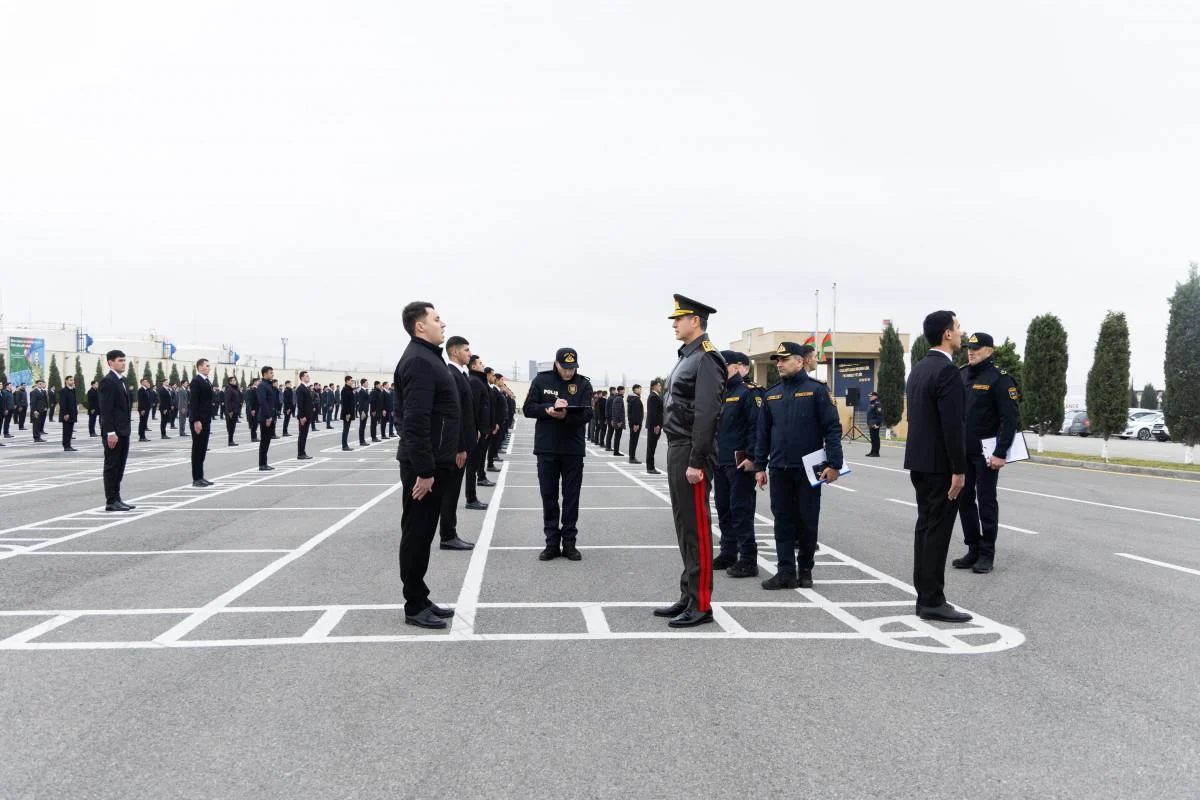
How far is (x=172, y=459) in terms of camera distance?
2252 cm

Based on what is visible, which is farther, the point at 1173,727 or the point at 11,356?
the point at 11,356

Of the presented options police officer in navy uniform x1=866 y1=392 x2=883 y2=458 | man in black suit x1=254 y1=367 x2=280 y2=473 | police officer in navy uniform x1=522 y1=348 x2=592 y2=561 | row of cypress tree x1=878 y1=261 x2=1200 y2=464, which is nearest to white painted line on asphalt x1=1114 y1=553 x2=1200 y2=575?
police officer in navy uniform x1=522 y1=348 x2=592 y2=561

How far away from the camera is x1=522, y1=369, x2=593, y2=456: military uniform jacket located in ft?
28.6

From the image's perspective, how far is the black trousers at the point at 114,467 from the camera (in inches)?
454

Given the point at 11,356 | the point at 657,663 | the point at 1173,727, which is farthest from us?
the point at 11,356

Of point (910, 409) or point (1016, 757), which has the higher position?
point (910, 409)

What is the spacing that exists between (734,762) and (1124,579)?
5.46 metres

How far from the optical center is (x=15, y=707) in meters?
4.14

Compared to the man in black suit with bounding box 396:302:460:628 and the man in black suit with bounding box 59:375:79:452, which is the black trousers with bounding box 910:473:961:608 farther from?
the man in black suit with bounding box 59:375:79:452

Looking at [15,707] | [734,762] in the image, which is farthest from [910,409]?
[15,707]

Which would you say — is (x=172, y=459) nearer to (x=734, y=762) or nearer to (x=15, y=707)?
(x=15, y=707)

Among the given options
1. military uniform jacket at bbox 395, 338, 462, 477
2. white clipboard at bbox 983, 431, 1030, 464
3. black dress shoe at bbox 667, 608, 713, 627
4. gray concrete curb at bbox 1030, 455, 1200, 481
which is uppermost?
military uniform jacket at bbox 395, 338, 462, 477

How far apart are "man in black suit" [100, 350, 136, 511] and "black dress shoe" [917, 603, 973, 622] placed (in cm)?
992

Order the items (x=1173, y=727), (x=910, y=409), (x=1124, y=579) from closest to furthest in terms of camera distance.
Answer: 1. (x=1173, y=727)
2. (x=910, y=409)
3. (x=1124, y=579)
